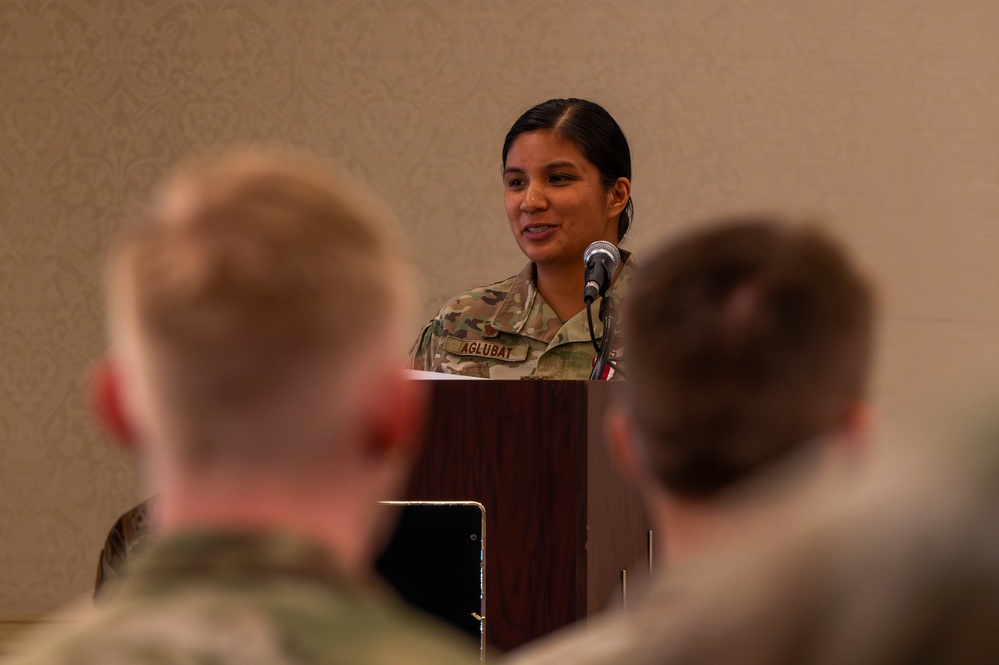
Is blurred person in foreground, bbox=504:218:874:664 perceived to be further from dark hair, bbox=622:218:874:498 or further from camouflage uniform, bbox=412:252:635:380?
camouflage uniform, bbox=412:252:635:380

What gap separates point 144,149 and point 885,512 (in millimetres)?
3789

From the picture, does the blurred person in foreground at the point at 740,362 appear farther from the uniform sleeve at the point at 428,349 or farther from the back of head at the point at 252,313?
the uniform sleeve at the point at 428,349

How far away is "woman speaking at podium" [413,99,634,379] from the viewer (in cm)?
273

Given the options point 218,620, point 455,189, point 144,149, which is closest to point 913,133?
point 455,189

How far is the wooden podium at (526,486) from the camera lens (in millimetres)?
1687

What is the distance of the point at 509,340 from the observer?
2.78 m

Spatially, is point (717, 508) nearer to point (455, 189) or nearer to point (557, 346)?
point (557, 346)

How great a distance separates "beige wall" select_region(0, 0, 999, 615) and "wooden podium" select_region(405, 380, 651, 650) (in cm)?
195

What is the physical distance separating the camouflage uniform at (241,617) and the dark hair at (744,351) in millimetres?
267

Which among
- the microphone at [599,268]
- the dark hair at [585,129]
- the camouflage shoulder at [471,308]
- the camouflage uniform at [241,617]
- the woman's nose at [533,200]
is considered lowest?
the camouflage shoulder at [471,308]

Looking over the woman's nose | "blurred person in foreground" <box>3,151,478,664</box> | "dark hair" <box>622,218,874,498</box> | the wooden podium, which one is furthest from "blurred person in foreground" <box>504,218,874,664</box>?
the woman's nose

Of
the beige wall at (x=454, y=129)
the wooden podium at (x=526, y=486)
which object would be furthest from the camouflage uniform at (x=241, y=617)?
the beige wall at (x=454, y=129)

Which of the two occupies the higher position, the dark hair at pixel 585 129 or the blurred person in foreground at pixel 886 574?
the dark hair at pixel 585 129

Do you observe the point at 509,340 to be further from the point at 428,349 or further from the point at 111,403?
the point at 111,403
